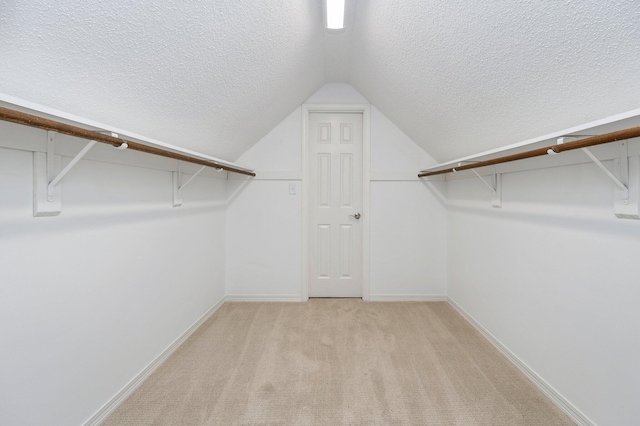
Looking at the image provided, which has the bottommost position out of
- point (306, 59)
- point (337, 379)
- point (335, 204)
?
point (337, 379)

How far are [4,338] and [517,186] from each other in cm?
255

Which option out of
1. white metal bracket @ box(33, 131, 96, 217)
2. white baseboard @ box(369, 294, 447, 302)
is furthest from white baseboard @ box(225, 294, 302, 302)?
white metal bracket @ box(33, 131, 96, 217)

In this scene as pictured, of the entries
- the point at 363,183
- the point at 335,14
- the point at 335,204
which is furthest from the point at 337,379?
the point at 335,14

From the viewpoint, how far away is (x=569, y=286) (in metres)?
1.52

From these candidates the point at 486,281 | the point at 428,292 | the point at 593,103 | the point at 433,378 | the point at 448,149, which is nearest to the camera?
the point at 593,103

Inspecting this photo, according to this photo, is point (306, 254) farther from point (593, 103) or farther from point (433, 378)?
point (593, 103)

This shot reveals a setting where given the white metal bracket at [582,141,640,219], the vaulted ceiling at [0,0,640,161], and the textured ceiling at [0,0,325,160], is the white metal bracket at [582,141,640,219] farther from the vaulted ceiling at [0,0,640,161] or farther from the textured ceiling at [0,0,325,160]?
the textured ceiling at [0,0,325,160]

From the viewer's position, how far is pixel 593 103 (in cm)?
122

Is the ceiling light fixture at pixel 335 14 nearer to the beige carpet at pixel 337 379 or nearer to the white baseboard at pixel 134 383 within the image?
the beige carpet at pixel 337 379

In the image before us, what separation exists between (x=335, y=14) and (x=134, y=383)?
2452mm

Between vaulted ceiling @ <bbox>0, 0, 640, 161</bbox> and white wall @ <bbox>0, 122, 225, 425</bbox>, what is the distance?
11.6 inches

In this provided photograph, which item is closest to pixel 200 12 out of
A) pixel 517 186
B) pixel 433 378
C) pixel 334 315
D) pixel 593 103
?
pixel 593 103

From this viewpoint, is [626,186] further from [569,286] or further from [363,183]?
[363,183]

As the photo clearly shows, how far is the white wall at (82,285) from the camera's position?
1.06 metres
